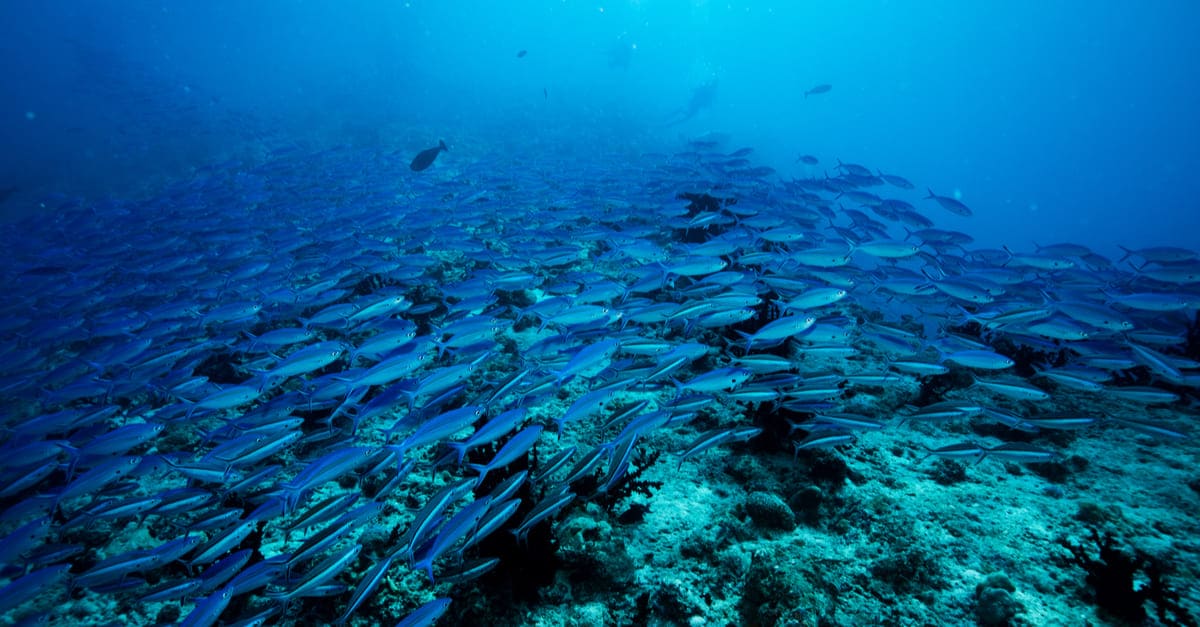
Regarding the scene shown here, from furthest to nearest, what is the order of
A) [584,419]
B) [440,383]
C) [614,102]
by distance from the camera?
[614,102] → [584,419] → [440,383]

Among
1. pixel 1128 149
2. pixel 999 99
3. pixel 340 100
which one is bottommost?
pixel 1128 149

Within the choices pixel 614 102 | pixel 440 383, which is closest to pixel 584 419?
pixel 440 383

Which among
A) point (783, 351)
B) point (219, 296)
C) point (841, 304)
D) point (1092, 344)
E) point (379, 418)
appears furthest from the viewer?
point (841, 304)

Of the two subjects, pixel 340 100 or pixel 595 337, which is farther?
pixel 340 100

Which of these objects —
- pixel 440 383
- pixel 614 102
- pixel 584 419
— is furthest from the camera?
pixel 614 102

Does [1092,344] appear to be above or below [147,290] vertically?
below

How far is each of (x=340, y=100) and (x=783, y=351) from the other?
52.5m

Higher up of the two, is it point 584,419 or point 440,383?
point 440,383

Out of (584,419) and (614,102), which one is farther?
(614,102)

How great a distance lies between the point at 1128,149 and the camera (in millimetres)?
121812

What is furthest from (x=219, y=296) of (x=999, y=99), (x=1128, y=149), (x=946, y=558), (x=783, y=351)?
(x=999, y=99)

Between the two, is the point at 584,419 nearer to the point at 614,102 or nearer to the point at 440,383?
the point at 440,383

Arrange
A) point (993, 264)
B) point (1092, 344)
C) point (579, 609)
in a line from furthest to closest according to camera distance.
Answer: point (993, 264) < point (1092, 344) < point (579, 609)

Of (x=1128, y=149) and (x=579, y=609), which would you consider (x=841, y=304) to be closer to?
(x=579, y=609)
